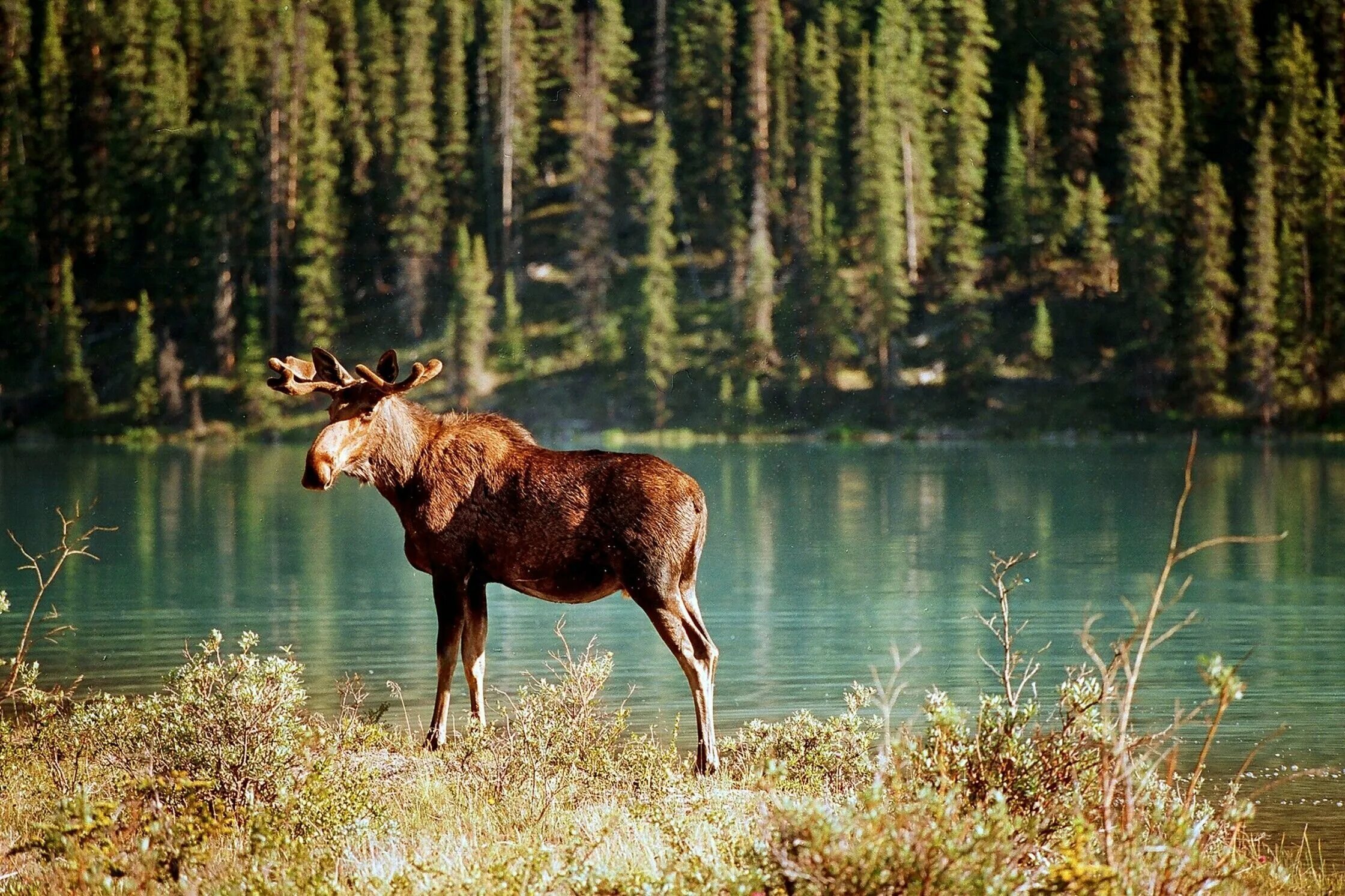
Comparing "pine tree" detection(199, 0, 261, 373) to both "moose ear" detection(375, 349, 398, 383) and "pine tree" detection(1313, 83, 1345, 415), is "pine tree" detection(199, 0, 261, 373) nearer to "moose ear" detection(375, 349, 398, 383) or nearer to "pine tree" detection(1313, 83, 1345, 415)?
"pine tree" detection(1313, 83, 1345, 415)

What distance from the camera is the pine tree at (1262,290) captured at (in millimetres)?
66625

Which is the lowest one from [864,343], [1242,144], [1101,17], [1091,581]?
[1091,581]

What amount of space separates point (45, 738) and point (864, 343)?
6707 centimetres

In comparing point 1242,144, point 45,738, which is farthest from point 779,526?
point 1242,144

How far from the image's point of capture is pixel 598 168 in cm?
8200

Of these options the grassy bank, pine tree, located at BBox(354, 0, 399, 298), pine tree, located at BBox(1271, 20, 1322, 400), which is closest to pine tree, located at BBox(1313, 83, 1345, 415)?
pine tree, located at BBox(1271, 20, 1322, 400)

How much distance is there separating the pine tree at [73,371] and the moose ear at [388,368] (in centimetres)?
6936

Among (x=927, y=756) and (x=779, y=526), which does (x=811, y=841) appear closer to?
(x=927, y=756)

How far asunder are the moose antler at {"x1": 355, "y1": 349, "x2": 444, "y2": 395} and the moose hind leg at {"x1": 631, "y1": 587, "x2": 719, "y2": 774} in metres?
1.61

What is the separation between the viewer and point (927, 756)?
260 inches

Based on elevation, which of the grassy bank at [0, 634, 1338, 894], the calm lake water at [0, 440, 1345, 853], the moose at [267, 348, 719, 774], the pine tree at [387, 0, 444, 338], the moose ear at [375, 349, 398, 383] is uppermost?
the pine tree at [387, 0, 444, 338]

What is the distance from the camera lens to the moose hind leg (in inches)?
360

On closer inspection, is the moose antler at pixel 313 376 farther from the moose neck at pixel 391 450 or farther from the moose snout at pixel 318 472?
the moose snout at pixel 318 472

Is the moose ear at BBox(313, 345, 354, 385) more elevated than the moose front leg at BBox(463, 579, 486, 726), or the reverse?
the moose ear at BBox(313, 345, 354, 385)
